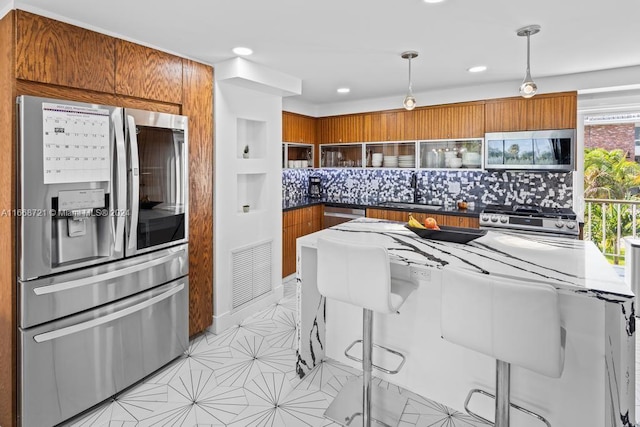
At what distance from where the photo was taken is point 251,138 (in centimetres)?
402

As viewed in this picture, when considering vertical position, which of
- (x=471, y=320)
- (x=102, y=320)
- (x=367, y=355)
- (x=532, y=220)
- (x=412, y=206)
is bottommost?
(x=367, y=355)

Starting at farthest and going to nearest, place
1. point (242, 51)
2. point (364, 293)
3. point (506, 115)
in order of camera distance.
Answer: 1. point (506, 115)
2. point (242, 51)
3. point (364, 293)

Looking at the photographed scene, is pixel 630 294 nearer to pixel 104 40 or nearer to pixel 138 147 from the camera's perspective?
pixel 138 147

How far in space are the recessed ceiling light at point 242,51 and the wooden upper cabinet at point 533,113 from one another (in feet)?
9.43

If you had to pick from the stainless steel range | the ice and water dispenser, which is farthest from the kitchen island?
the stainless steel range

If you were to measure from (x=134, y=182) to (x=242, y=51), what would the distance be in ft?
4.55

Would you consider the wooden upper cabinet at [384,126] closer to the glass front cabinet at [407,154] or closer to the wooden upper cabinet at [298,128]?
the glass front cabinet at [407,154]

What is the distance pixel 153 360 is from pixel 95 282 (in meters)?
0.78

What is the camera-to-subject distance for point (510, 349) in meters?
1.50

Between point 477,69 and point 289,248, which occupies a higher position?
point 477,69

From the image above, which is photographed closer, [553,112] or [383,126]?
[553,112]

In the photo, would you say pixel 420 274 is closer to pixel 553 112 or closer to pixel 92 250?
pixel 92 250

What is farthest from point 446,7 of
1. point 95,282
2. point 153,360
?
point 153,360

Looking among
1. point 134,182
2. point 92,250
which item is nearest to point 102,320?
point 92,250
